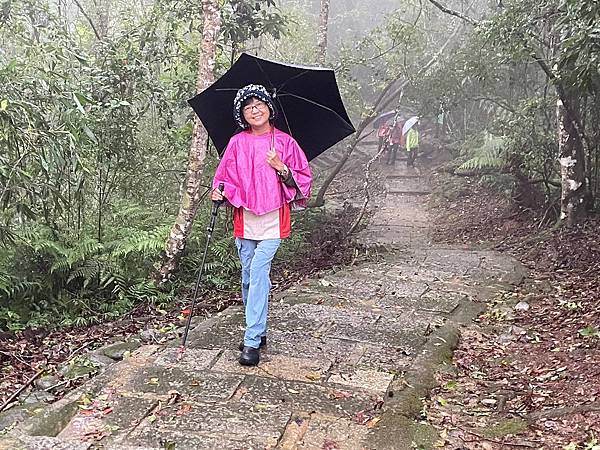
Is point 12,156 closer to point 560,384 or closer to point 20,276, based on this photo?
point 20,276

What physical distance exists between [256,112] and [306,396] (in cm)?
174

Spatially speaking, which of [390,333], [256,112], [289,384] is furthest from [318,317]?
[256,112]

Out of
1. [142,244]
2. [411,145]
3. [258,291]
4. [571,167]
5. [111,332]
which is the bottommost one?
[111,332]

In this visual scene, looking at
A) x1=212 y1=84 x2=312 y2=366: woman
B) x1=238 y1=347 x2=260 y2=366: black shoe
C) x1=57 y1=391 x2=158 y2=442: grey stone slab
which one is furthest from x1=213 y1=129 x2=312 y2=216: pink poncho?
x1=57 y1=391 x2=158 y2=442: grey stone slab

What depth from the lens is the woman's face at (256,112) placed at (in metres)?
4.14

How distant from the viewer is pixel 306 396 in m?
3.71

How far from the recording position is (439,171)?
17.7m

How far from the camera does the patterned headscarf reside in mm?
4094

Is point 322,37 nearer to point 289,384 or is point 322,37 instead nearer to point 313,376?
point 313,376

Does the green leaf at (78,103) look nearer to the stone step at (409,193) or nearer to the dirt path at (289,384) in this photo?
the dirt path at (289,384)

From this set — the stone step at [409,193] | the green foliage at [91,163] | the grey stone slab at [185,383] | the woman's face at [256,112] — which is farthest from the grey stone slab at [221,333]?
the stone step at [409,193]

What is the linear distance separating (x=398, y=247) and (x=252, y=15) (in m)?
3.75

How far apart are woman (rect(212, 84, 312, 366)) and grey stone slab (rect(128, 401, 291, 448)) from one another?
65cm

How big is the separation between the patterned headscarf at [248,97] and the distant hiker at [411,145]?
15383 mm
